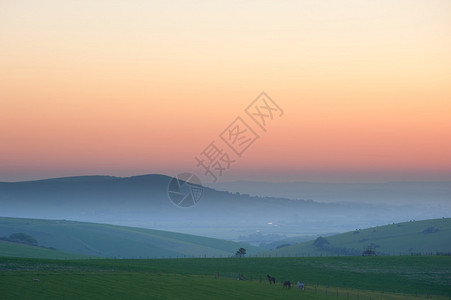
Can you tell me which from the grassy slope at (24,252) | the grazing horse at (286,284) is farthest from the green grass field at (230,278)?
the grassy slope at (24,252)

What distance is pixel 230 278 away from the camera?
315 ft

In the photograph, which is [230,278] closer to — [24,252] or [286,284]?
[286,284]

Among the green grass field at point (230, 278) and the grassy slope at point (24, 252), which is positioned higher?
the grassy slope at point (24, 252)

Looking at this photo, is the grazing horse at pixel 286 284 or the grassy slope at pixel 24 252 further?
the grassy slope at pixel 24 252

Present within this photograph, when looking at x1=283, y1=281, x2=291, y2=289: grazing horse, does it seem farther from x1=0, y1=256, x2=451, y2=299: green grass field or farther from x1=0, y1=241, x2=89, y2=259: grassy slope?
x1=0, y1=241, x2=89, y2=259: grassy slope

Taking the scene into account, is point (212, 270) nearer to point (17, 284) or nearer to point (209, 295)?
point (209, 295)

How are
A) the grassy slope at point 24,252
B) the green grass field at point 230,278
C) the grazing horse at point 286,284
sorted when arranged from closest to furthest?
1. the green grass field at point 230,278
2. the grazing horse at point 286,284
3. the grassy slope at point 24,252

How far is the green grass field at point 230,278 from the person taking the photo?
70.1 metres

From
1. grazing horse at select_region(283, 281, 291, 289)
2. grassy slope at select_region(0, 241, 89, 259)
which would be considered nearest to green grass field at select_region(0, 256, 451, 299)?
grazing horse at select_region(283, 281, 291, 289)

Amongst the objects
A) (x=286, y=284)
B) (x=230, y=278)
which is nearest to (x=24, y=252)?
(x=230, y=278)

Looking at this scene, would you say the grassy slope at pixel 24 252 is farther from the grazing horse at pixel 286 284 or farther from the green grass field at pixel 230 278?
the grazing horse at pixel 286 284

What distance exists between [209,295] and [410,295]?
113 feet

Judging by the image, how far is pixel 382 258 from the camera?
12500 cm

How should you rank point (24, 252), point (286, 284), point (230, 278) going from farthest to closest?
1. point (24, 252)
2. point (230, 278)
3. point (286, 284)
